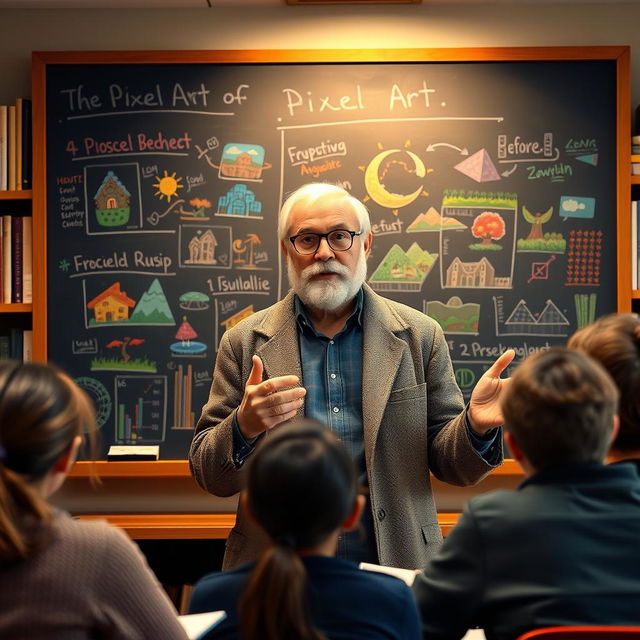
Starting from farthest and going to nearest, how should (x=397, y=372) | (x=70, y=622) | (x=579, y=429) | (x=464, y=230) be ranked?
1. (x=464, y=230)
2. (x=397, y=372)
3. (x=579, y=429)
4. (x=70, y=622)

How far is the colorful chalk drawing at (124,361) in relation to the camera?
3.34 metres

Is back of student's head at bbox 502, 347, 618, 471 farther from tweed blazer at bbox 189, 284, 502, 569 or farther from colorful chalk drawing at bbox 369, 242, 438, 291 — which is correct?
colorful chalk drawing at bbox 369, 242, 438, 291

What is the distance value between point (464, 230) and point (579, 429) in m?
2.15

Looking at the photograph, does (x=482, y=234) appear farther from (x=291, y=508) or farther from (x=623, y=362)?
(x=291, y=508)

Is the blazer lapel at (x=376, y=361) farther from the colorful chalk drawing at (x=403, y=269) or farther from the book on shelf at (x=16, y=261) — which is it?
the book on shelf at (x=16, y=261)

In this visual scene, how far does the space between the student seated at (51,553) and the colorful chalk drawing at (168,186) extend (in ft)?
7.09

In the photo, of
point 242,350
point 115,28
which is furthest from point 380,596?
point 115,28

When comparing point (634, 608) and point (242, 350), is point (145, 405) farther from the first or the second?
point (634, 608)

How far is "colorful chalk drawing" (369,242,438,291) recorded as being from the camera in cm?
335

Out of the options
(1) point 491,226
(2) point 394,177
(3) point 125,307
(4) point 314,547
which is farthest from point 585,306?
(4) point 314,547

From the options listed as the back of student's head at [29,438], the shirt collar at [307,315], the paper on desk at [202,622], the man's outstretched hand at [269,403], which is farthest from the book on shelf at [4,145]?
the paper on desk at [202,622]

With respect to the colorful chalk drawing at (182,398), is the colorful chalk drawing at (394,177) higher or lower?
higher

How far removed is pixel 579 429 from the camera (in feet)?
4.17

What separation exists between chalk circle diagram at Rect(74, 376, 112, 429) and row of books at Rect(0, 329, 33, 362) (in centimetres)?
24
